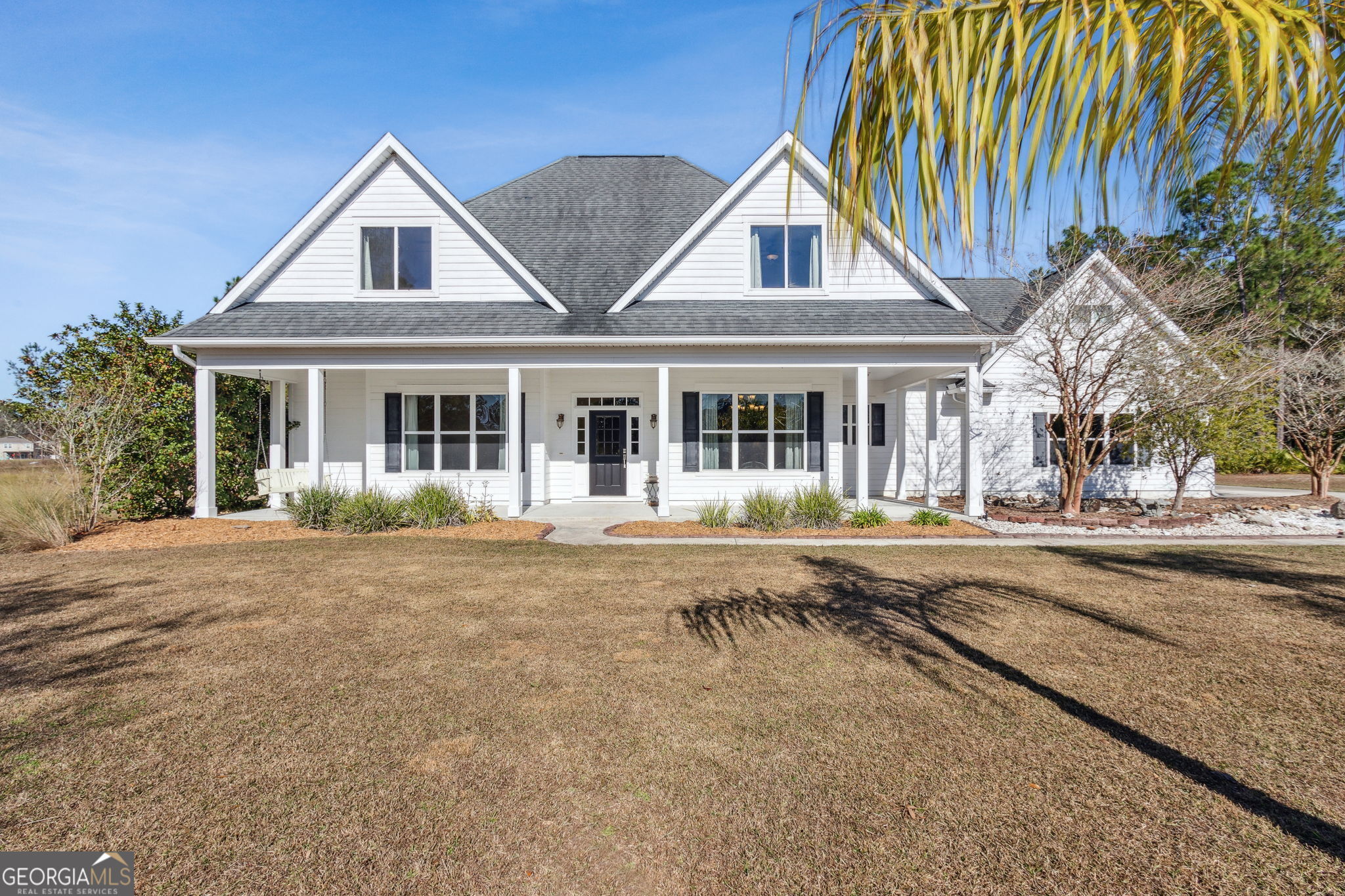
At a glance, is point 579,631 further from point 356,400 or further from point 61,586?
point 356,400

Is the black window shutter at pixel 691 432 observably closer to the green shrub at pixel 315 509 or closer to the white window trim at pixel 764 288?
the white window trim at pixel 764 288

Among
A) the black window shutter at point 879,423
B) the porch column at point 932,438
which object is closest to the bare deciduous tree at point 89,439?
the porch column at point 932,438

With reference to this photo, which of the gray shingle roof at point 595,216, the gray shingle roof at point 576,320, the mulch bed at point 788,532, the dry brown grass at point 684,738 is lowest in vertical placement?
the dry brown grass at point 684,738

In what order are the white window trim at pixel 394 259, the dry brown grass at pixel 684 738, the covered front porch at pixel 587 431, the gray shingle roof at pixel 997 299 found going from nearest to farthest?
the dry brown grass at pixel 684 738
the white window trim at pixel 394 259
the covered front porch at pixel 587 431
the gray shingle roof at pixel 997 299

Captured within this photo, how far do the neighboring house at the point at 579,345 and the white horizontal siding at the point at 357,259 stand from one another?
1.6 inches

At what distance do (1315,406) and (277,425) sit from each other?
23226 mm

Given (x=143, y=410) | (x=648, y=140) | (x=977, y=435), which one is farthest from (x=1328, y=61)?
(x=648, y=140)

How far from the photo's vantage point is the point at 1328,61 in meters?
1.71

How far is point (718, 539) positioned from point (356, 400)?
30.3 ft

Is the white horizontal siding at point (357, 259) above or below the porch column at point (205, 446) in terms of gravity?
above

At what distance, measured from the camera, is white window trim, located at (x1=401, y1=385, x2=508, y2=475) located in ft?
45.2

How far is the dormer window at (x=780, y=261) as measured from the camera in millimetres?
12984

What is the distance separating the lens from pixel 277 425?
560 inches

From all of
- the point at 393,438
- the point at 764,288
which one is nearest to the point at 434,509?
the point at 393,438
